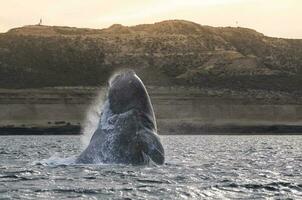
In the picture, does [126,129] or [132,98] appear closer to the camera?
[126,129]

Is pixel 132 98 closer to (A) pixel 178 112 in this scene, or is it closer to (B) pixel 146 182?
(B) pixel 146 182

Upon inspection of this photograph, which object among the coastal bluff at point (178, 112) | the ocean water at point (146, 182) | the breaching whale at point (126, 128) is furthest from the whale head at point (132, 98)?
Result: the coastal bluff at point (178, 112)

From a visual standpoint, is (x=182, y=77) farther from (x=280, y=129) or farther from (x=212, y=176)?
(x=212, y=176)

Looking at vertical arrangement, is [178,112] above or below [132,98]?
below

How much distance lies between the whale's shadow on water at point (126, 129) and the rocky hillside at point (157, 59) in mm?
108505

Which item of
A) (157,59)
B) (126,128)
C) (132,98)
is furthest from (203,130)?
(126,128)

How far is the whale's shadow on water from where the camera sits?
28000 millimetres

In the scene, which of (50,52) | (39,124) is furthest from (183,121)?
(50,52)

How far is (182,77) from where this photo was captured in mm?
145625

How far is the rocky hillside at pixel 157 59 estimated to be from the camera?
143 meters

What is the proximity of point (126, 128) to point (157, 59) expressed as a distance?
128046 millimetres

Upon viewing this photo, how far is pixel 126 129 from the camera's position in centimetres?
2817

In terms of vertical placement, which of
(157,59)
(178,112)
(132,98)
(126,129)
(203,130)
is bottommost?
(203,130)

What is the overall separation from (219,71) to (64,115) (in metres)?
39.2
